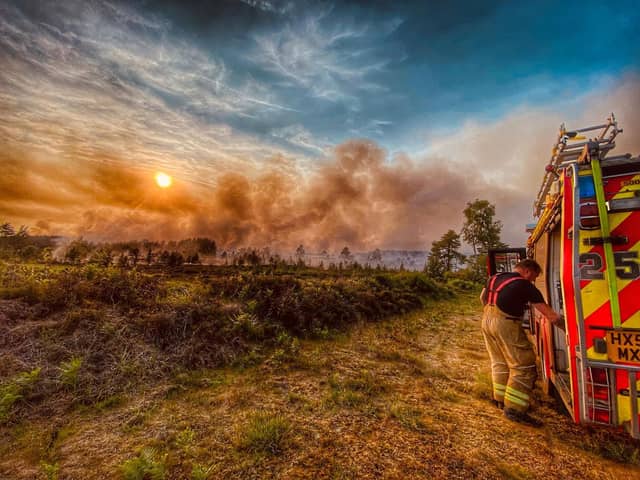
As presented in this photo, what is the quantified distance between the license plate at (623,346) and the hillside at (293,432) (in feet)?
4.09

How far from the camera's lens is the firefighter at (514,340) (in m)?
3.64

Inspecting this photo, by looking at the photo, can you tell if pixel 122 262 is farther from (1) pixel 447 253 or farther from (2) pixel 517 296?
(1) pixel 447 253

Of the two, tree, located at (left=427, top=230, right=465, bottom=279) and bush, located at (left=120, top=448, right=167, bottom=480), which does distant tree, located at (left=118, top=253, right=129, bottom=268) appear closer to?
bush, located at (left=120, top=448, right=167, bottom=480)

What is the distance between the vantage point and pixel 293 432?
10.7ft

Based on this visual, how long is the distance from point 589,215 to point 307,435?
399 cm

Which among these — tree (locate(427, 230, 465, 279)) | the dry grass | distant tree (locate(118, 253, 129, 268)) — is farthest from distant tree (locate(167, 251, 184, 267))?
tree (locate(427, 230, 465, 279))

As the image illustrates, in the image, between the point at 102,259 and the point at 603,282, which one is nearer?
the point at 603,282

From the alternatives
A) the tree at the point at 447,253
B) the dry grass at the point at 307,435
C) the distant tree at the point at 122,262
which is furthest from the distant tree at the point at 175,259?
the tree at the point at 447,253

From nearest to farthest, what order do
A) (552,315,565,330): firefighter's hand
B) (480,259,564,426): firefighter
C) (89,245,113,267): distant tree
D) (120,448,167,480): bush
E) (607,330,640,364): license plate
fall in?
1. (120,448,167,480): bush
2. (607,330,640,364): license plate
3. (552,315,565,330): firefighter's hand
4. (480,259,564,426): firefighter
5. (89,245,113,267): distant tree

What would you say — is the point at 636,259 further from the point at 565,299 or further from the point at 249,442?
the point at 249,442

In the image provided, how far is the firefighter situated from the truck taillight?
116cm

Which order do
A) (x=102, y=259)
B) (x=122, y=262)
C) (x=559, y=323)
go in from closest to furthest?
(x=559, y=323), (x=102, y=259), (x=122, y=262)

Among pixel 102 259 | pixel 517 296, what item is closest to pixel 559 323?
pixel 517 296

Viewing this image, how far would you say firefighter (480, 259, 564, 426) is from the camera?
3.64 metres
